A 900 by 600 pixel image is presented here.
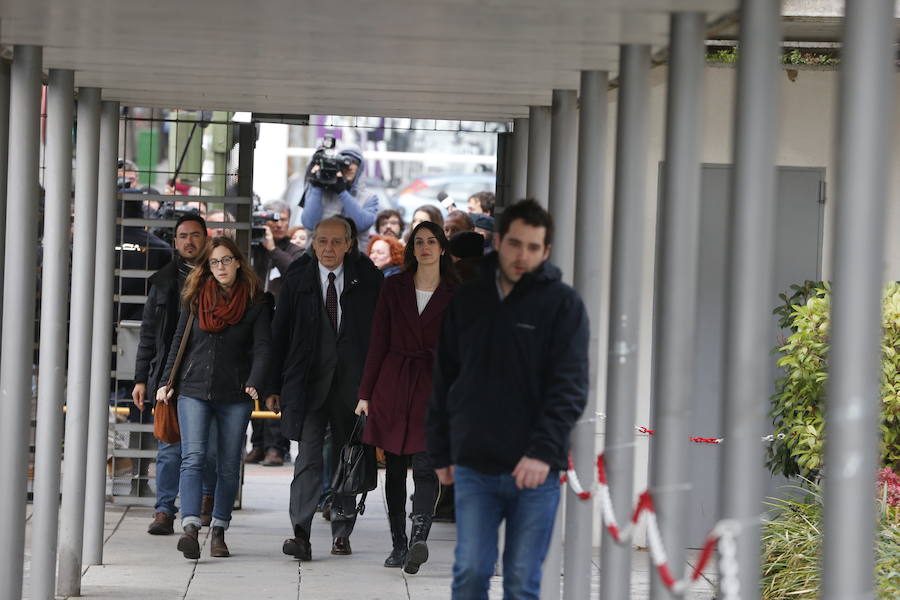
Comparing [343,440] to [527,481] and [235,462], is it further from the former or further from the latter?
[527,481]

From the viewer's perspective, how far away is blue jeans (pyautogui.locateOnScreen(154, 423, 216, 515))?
31.9 ft

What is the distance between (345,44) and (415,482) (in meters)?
3.09

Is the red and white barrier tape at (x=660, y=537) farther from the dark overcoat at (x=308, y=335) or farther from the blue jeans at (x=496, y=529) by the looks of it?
the dark overcoat at (x=308, y=335)

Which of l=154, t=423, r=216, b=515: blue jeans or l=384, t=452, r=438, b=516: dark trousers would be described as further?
l=154, t=423, r=216, b=515: blue jeans

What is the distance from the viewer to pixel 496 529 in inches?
218

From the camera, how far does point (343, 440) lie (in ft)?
29.5

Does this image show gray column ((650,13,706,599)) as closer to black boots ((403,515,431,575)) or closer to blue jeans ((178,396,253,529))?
black boots ((403,515,431,575))

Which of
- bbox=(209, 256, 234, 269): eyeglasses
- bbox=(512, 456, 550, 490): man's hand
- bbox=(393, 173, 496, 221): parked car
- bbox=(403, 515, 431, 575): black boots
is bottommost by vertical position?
bbox=(403, 515, 431, 575): black boots

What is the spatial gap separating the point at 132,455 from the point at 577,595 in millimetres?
4951

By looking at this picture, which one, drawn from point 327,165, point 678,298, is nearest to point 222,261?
point 678,298

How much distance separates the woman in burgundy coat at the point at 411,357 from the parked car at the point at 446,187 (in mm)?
20988

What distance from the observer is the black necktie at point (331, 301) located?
9.02 m

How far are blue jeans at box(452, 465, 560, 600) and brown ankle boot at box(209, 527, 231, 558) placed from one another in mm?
3839

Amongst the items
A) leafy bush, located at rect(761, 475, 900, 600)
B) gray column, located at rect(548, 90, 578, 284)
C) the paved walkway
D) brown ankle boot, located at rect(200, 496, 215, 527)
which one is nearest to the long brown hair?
the paved walkway
